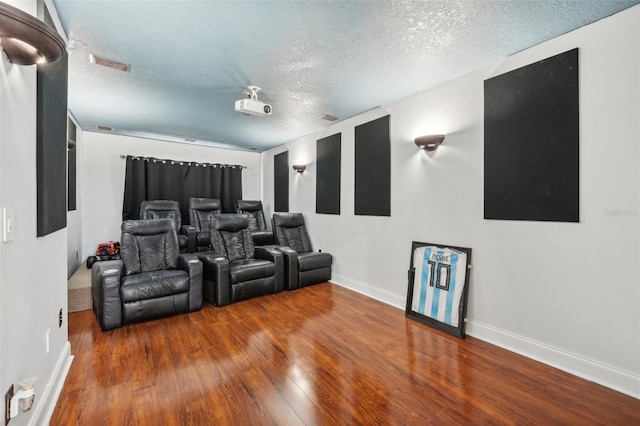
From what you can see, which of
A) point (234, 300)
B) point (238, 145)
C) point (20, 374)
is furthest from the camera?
point (238, 145)

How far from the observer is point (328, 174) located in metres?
4.69

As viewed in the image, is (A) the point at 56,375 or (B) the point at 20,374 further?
(A) the point at 56,375

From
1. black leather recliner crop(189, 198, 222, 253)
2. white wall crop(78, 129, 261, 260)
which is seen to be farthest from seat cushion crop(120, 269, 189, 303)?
white wall crop(78, 129, 261, 260)

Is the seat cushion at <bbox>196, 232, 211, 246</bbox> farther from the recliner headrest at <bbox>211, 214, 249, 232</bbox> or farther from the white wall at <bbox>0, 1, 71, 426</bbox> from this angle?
the white wall at <bbox>0, 1, 71, 426</bbox>

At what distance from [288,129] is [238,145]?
6.05 ft

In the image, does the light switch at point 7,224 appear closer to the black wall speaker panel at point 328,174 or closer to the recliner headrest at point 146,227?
the recliner headrest at point 146,227

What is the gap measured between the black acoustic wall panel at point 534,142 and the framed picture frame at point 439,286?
56 cm

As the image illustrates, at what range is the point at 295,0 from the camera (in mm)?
1805

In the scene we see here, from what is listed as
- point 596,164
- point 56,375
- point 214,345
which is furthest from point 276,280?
point 596,164

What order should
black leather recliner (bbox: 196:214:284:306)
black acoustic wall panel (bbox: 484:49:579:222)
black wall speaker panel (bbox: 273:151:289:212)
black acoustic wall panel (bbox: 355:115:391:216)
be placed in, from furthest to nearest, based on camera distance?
black wall speaker panel (bbox: 273:151:289:212) → black acoustic wall panel (bbox: 355:115:391:216) → black leather recliner (bbox: 196:214:284:306) → black acoustic wall panel (bbox: 484:49:579:222)

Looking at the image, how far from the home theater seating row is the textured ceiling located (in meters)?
1.68

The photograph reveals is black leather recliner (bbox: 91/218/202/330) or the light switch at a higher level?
the light switch

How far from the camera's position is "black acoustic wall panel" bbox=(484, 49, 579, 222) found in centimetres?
216

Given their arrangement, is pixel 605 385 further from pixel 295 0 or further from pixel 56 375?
pixel 56 375
